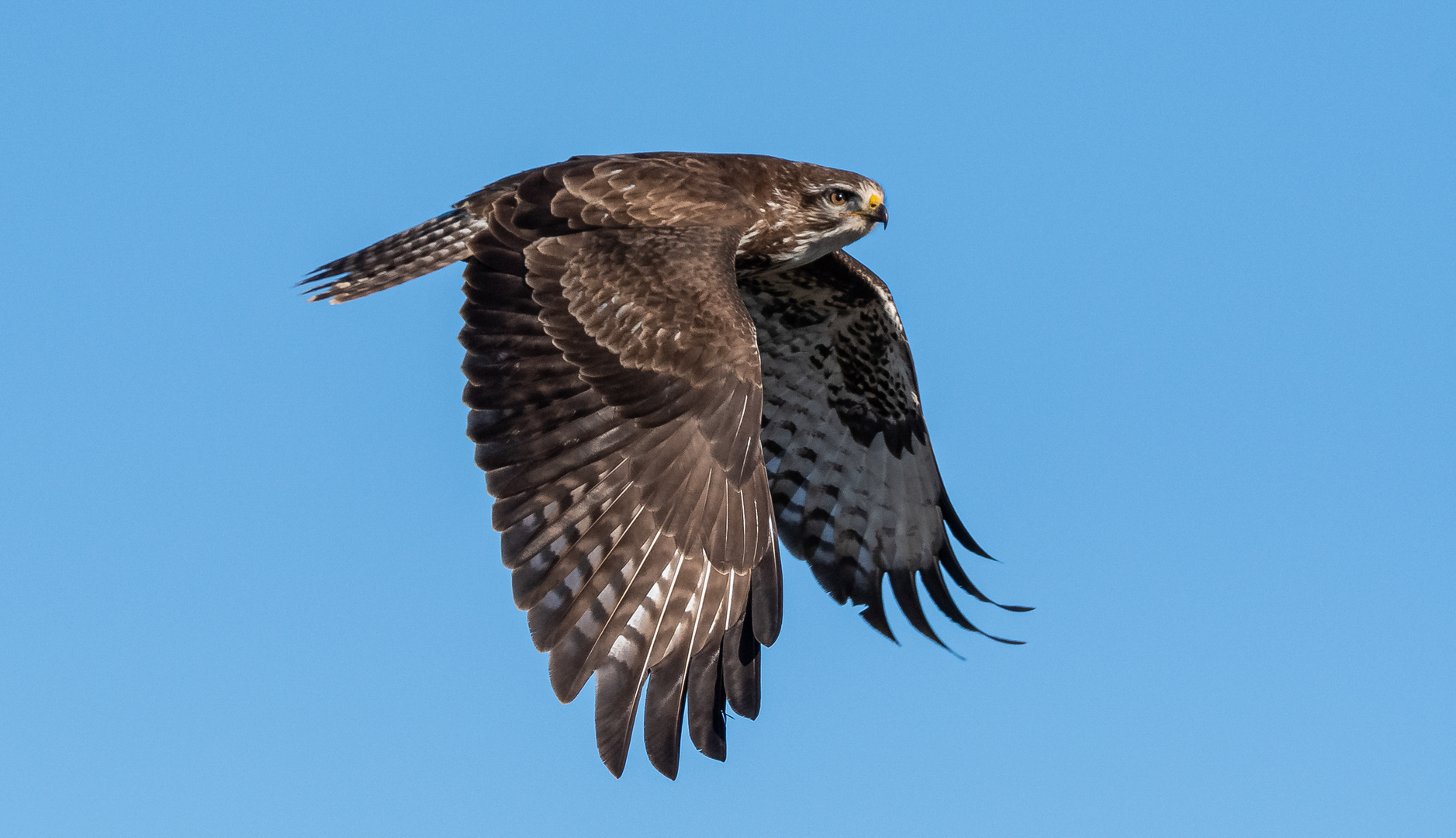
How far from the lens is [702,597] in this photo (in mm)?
6949

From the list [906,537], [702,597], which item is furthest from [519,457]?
[906,537]

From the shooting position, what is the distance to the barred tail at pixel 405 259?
26.5 feet

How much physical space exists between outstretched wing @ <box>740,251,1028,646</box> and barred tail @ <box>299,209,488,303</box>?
2229 millimetres

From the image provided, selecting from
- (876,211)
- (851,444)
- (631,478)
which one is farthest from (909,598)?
(631,478)

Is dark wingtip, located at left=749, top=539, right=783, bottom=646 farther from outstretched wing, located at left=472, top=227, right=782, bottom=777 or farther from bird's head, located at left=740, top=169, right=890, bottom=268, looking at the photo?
bird's head, located at left=740, top=169, right=890, bottom=268

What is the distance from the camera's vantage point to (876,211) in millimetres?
8656

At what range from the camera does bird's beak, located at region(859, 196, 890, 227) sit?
862cm

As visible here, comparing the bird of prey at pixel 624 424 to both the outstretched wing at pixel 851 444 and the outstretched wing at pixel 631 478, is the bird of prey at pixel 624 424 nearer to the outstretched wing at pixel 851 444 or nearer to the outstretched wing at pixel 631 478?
the outstretched wing at pixel 631 478

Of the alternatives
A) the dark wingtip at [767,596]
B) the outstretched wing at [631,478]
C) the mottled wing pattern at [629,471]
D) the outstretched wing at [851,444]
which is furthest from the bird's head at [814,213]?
the dark wingtip at [767,596]

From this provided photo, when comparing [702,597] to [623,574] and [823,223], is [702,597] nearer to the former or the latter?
[623,574]

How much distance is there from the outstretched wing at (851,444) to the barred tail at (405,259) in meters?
2.23

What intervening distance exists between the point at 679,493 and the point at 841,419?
334cm

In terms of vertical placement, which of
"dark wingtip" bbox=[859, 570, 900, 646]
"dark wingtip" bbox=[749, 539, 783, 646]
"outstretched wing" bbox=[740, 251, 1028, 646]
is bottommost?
"dark wingtip" bbox=[749, 539, 783, 646]

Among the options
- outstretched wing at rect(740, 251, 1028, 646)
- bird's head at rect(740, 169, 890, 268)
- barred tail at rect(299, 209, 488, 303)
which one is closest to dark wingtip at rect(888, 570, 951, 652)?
outstretched wing at rect(740, 251, 1028, 646)
